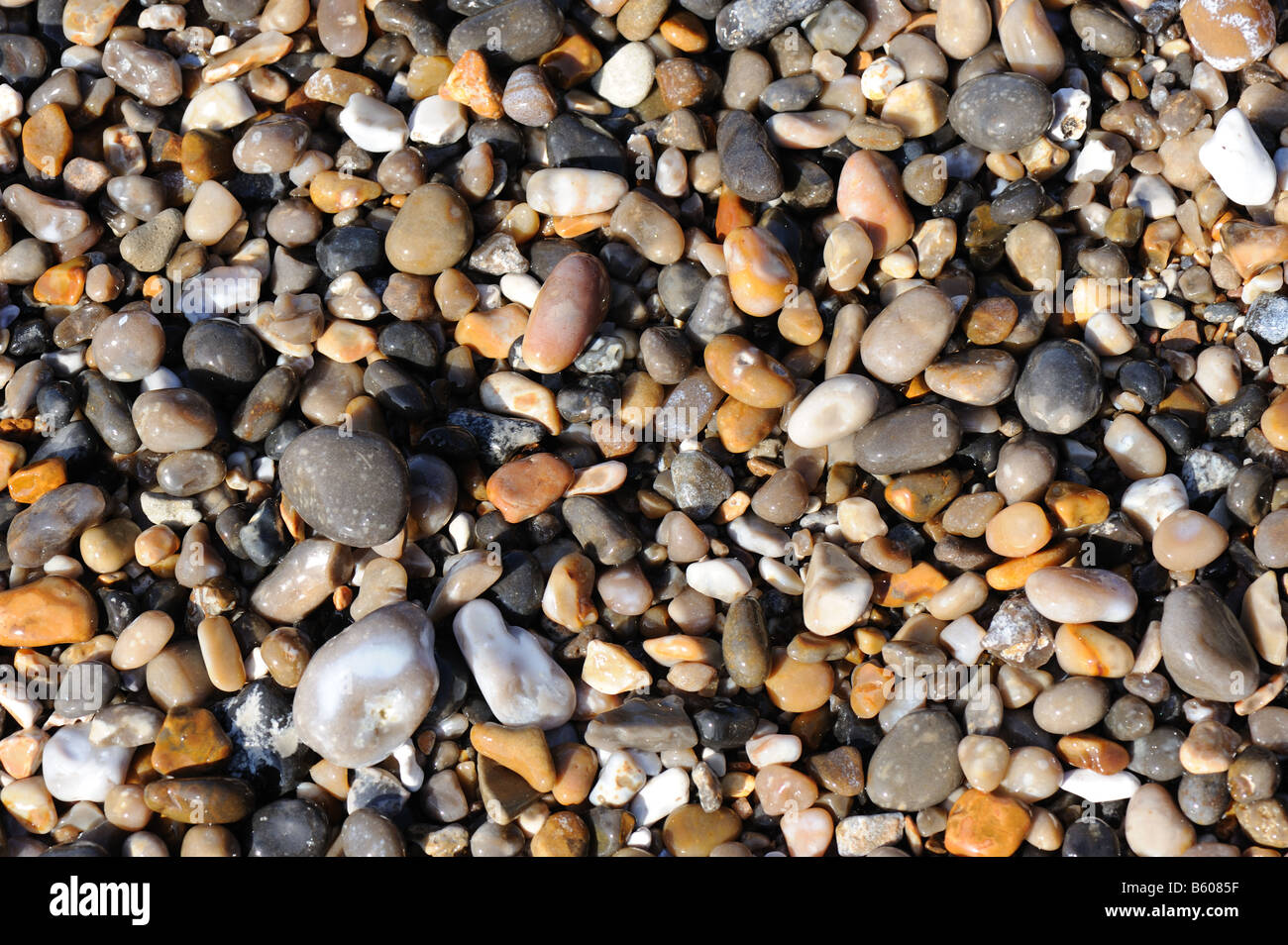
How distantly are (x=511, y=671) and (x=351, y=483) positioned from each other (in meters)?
0.58

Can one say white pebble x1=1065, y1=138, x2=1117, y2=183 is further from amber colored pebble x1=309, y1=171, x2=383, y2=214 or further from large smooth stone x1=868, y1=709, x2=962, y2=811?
amber colored pebble x1=309, y1=171, x2=383, y2=214

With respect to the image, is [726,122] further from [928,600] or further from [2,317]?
[2,317]

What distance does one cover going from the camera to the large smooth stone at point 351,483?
2.25 metres

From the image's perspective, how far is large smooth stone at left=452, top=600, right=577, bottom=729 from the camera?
2256mm

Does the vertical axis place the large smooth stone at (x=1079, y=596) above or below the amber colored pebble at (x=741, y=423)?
below

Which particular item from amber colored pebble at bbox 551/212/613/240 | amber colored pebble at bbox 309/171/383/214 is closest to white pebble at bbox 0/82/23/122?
amber colored pebble at bbox 309/171/383/214

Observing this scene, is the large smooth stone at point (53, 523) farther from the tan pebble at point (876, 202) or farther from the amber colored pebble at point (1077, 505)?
the amber colored pebble at point (1077, 505)

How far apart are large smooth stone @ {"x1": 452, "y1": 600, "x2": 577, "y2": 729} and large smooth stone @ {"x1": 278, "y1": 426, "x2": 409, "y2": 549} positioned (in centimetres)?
30

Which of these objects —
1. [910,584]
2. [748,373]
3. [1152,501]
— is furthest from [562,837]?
[1152,501]

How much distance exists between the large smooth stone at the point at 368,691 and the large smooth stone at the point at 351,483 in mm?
218

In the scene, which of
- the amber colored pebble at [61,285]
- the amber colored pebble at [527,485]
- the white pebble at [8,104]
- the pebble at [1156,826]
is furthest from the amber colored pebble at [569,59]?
the pebble at [1156,826]

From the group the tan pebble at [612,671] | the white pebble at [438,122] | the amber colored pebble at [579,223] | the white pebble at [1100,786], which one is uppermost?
the white pebble at [438,122]

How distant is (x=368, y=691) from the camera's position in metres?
2.16

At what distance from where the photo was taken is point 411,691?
217 cm
